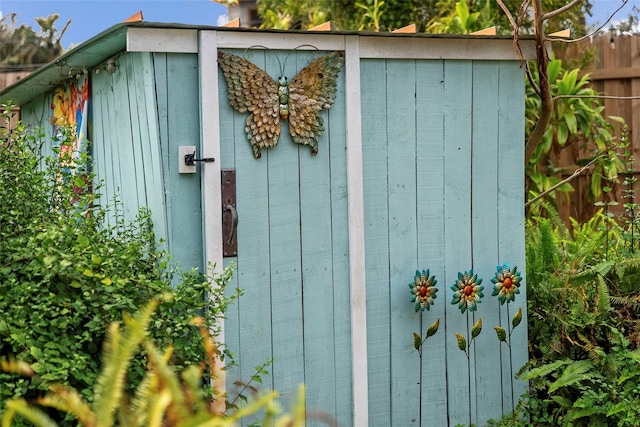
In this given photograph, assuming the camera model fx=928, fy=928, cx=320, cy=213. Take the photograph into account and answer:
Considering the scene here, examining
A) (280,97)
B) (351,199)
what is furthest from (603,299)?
(280,97)

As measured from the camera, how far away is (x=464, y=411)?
16.2 ft

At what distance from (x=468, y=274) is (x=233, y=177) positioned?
135 cm

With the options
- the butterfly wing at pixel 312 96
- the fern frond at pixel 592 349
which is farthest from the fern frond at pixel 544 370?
the butterfly wing at pixel 312 96

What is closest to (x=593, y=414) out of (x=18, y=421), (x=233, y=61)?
(x=233, y=61)

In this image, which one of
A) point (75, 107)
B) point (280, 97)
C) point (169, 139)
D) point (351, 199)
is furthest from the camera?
point (75, 107)

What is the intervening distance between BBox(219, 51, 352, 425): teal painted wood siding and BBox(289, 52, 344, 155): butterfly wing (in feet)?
0.15

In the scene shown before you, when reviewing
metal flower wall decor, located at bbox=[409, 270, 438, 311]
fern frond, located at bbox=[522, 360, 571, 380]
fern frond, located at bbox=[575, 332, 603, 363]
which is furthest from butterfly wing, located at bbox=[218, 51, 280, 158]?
fern frond, located at bbox=[575, 332, 603, 363]

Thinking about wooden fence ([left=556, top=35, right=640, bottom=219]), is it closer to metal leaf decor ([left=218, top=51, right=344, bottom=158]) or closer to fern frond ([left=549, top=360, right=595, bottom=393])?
fern frond ([left=549, top=360, right=595, bottom=393])

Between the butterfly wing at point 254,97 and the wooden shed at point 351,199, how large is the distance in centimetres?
4

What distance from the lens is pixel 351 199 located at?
4.57 m

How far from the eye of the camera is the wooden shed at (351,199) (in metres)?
4.30

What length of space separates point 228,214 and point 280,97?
61 centimetres

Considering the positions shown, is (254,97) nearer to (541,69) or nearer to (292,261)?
(292,261)

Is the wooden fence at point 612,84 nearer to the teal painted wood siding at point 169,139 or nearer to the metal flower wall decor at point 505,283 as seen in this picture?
the metal flower wall decor at point 505,283
